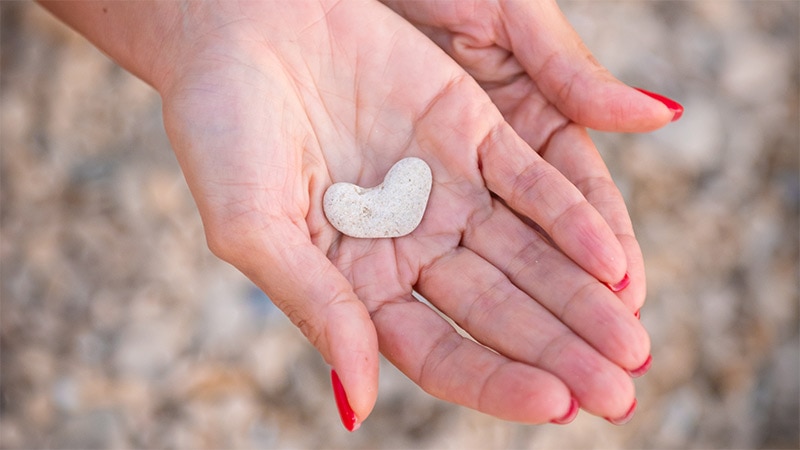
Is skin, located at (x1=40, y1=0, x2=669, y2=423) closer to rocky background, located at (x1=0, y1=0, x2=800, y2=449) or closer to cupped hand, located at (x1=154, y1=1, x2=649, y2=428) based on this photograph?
cupped hand, located at (x1=154, y1=1, x2=649, y2=428)

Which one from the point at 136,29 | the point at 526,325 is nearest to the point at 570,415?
the point at 526,325

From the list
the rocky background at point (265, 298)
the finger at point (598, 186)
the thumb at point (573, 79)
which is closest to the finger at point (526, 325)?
the finger at point (598, 186)

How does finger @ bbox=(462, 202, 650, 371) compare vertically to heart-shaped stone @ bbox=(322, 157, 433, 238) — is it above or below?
above

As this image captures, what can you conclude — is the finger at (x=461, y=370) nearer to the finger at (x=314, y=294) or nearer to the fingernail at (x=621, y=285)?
the finger at (x=314, y=294)

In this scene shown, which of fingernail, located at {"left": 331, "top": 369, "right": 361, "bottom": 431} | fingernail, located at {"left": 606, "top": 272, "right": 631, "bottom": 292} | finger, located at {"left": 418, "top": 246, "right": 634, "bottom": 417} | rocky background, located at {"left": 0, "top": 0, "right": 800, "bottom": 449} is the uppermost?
fingernail, located at {"left": 606, "top": 272, "right": 631, "bottom": 292}

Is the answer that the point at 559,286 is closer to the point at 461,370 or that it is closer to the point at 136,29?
the point at 461,370

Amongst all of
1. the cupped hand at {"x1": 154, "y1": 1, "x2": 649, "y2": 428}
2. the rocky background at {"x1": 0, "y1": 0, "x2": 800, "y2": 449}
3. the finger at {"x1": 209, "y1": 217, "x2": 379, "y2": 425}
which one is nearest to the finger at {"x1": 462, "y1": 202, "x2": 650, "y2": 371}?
the cupped hand at {"x1": 154, "y1": 1, "x2": 649, "y2": 428}

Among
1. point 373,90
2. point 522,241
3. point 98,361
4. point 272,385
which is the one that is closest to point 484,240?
point 522,241
